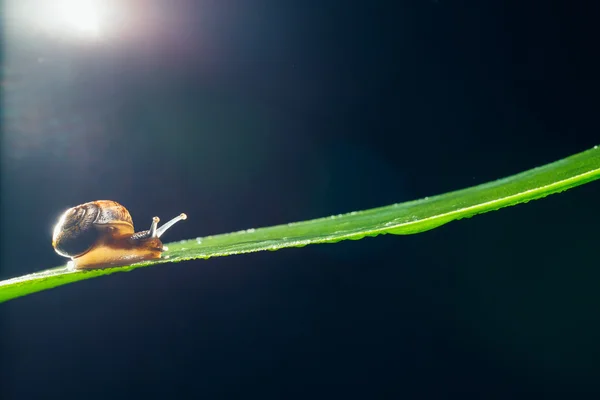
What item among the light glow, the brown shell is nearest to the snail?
the brown shell

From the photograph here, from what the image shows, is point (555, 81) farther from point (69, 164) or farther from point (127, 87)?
point (69, 164)

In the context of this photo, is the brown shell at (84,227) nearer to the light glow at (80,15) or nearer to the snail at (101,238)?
the snail at (101,238)

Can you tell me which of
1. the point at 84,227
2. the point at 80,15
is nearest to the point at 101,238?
the point at 84,227

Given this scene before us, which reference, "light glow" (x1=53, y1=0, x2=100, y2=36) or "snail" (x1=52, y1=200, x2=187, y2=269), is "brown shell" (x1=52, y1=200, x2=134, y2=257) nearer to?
"snail" (x1=52, y1=200, x2=187, y2=269)

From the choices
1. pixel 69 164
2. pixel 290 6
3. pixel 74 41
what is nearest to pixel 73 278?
pixel 290 6

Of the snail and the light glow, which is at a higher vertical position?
the light glow

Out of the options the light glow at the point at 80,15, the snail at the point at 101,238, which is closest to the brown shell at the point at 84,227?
the snail at the point at 101,238

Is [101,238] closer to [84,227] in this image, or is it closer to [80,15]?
[84,227]
